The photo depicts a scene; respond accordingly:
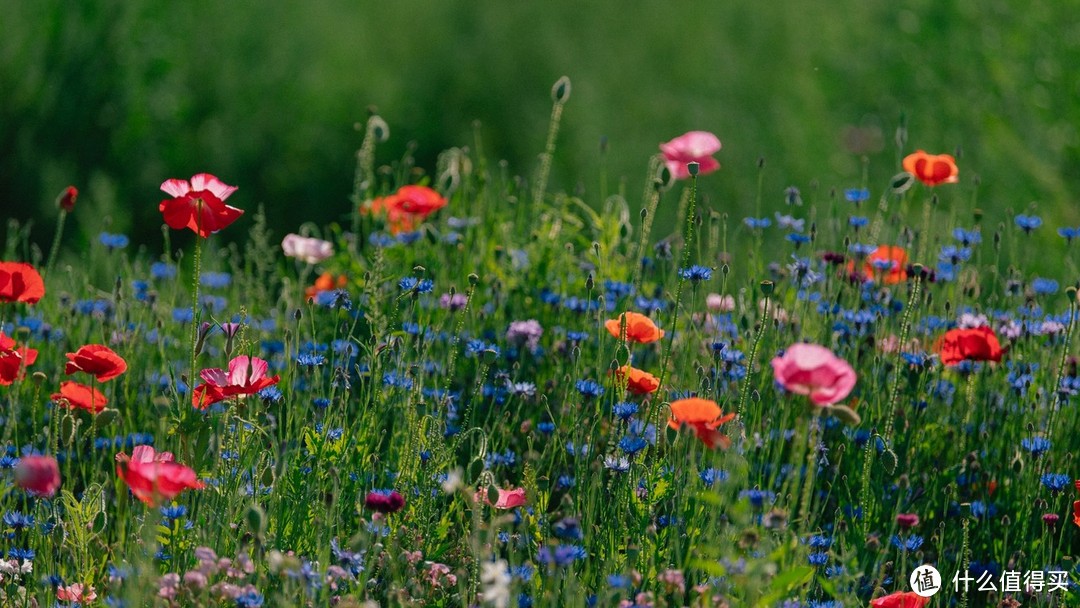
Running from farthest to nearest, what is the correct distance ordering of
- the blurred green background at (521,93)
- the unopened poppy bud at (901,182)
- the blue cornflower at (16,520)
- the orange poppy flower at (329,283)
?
1. the blurred green background at (521,93)
2. the orange poppy flower at (329,283)
3. the unopened poppy bud at (901,182)
4. the blue cornflower at (16,520)

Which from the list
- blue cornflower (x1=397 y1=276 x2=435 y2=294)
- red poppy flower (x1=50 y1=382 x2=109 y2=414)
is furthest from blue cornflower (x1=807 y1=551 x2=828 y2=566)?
red poppy flower (x1=50 y1=382 x2=109 y2=414)

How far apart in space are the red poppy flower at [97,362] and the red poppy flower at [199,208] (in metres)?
Result: 0.26

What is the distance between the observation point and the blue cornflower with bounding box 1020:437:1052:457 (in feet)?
8.02

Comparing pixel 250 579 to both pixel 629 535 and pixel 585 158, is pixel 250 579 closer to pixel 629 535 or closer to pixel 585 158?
pixel 629 535

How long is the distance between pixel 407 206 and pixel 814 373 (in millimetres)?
1802

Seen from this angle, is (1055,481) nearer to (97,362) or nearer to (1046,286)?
(1046,286)

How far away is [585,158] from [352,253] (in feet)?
13.7

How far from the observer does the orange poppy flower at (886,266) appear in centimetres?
298

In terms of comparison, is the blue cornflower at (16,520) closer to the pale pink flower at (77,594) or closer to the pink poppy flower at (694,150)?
the pale pink flower at (77,594)

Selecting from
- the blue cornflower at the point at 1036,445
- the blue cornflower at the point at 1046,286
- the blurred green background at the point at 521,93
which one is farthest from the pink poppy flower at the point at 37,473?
the blurred green background at the point at 521,93

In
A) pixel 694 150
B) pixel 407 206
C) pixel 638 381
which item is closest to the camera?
pixel 638 381

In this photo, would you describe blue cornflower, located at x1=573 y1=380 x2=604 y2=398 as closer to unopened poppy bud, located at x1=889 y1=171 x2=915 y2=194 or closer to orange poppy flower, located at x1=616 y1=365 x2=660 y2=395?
orange poppy flower, located at x1=616 y1=365 x2=660 y2=395

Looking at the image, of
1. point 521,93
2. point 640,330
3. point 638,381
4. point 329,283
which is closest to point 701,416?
point 638,381

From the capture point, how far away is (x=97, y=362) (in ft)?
7.21
